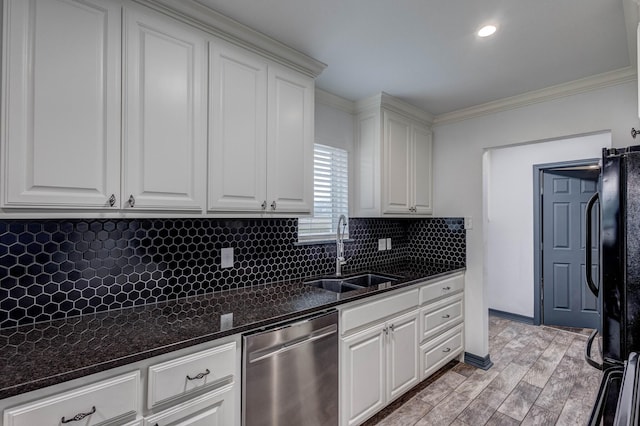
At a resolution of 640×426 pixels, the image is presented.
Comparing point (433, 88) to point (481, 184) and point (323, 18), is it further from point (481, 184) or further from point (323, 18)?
point (323, 18)

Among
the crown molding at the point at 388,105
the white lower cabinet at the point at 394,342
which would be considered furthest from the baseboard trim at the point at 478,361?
the crown molding at the point at 388,105

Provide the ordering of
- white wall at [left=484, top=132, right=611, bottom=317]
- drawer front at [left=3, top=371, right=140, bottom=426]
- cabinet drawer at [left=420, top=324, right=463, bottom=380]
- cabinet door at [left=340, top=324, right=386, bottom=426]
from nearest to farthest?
drawer front at [left=3, top=371, right=140, bottom=426]
cabinet door at [left=340, top=324, right=386, bottom=426]
cabinet drawer at [left=420, top=324, right=463, bottom=380]
white wall at [left=484, top=132, right=611, bottom=317]

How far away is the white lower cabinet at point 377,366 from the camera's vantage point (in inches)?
75.9

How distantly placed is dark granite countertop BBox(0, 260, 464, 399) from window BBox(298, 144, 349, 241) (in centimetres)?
69

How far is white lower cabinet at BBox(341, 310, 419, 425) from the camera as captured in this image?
6.33 feet

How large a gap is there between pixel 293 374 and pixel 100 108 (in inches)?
59.4

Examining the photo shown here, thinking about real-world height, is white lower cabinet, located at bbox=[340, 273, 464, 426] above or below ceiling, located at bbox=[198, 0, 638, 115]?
below

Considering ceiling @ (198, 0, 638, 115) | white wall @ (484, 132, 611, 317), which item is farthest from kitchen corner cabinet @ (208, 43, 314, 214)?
white wall @ (484, 132, 611, 317)

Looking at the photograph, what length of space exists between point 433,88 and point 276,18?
4.78ft

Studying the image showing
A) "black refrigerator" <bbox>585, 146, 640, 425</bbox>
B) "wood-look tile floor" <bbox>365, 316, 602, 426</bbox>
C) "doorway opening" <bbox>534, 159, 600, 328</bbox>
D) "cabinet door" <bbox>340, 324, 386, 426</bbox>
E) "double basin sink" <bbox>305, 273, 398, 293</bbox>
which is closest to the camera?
"black refrigerator" <bbox>585, 146, 640, 425</bbox>

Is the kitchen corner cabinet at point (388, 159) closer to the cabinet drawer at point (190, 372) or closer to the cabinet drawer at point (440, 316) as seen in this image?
the cabinet drawer at point (440, 316)

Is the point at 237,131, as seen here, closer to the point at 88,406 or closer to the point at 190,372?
the point at 190,372

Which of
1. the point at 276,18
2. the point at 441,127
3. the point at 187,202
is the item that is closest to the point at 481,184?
the point at 441,127

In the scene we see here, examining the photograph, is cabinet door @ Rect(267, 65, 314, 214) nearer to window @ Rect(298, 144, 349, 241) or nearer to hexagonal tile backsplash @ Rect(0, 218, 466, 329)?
hexagonal tile backsplash @ Rect(0, 218, 466, 329)
